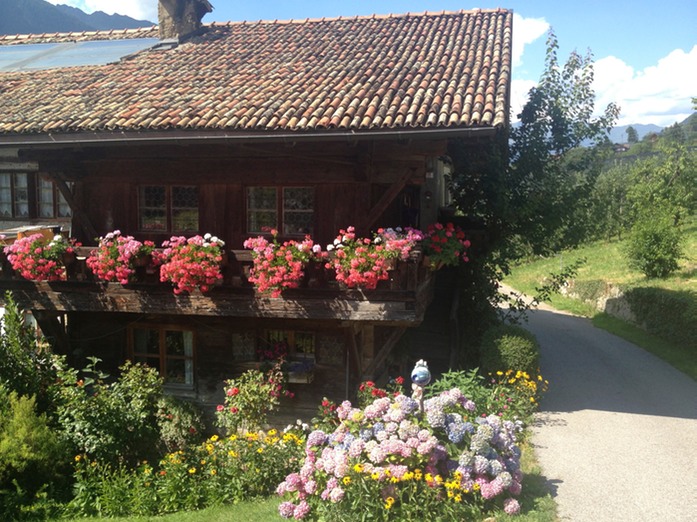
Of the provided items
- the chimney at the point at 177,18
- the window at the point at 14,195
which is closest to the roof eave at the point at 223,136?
the window at the point at 14,195

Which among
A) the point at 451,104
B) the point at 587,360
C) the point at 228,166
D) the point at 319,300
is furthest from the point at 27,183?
the point at 587,360

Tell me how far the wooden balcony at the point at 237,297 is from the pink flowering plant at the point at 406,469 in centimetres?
180

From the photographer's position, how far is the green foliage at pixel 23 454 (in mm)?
8141

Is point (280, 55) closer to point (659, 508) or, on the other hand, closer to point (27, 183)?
point (27, 183)

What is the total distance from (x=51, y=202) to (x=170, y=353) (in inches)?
154

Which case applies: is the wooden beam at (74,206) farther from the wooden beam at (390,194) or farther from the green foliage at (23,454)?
the wooden beam at (390,194)

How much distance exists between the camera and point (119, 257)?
9.38m

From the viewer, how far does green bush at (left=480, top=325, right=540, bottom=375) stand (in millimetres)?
11578

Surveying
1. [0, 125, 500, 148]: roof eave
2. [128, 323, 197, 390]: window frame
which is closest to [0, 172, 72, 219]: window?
[0, 125, 500, 148]: roof eave

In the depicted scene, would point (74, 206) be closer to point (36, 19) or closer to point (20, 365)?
point (20, 365)

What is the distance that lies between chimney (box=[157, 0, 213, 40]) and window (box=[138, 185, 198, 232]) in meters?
4.74

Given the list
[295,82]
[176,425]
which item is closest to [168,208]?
[295,82]

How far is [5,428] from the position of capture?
27.3ft

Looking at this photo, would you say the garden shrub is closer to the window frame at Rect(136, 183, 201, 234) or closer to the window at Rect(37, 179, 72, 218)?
the window frame at Rect(136, 183, 201, 234)
